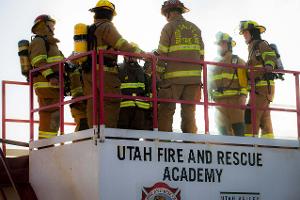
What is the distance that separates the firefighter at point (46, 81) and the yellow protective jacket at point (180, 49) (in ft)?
5.59

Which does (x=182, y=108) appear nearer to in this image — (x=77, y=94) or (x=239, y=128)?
(x=239, y=128)

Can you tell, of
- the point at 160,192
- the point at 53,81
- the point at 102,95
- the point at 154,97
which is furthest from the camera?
the point at 53,81

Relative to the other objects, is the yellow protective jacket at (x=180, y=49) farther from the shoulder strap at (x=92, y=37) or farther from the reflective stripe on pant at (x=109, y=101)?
the shoulder strap at (x=92, y=37)

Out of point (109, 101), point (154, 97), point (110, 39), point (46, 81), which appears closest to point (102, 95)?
point (109, 101)

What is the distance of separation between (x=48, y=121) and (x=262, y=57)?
362cm

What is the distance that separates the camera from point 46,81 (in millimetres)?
10352

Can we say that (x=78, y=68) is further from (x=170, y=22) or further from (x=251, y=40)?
(x=251, y=40)

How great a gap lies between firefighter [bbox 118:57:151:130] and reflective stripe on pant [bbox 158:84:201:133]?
269 mm

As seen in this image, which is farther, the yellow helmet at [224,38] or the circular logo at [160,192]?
the yellow helmet at [224,38]

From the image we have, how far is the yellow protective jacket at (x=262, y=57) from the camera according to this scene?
11.0m

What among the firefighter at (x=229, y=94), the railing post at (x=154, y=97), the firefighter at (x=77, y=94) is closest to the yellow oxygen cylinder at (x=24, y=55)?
the firefighter at (x=77, y=94)

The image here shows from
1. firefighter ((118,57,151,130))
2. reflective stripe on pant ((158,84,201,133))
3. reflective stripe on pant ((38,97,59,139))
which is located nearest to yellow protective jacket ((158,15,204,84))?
reflective stripe on pant ((158,84,201,133))

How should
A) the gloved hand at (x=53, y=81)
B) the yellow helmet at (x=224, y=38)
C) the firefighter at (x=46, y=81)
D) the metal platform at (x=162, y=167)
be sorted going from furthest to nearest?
the yellow helmet at (x=224, y=38) < the firefighter at (x=46, y=81) < the gloved hand at (x=53, y=81) < the metal platform at (x=162, y=167)

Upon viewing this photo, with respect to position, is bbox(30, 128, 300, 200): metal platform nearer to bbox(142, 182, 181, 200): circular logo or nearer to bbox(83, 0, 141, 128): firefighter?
bbox(142, 182, 181, 200): circular logo
